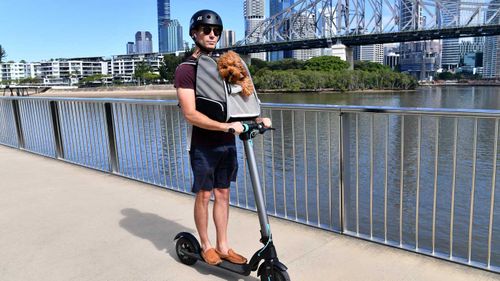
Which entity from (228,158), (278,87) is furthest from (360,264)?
(278,87)

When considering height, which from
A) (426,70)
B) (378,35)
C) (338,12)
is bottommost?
(426,70)

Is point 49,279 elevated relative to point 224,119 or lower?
lower

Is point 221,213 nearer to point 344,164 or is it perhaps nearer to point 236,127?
point 236,127

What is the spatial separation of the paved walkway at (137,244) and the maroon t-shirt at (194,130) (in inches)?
31.9

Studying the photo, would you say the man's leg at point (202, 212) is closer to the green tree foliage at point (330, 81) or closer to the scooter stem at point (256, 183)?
the scooter stem at point (256, 183)

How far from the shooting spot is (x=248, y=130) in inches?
85.5

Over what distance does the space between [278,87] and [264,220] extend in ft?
217

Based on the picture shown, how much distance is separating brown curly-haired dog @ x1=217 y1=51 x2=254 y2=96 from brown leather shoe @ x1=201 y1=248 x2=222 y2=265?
952 millimetres

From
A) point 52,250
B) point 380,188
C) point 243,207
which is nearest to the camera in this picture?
point 52,250

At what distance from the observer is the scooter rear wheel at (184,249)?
8.94ft

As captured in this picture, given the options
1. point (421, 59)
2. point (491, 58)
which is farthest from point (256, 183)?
point (421, 59)

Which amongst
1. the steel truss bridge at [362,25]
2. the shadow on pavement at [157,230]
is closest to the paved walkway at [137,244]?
the shadow on pavement at [157,230]

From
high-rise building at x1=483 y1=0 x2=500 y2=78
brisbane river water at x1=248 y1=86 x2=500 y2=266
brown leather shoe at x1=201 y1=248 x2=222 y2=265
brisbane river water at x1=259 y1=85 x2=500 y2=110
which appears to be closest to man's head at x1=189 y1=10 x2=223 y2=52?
brown leather shoe at x1=201 y1=248 x2=222 y2=265

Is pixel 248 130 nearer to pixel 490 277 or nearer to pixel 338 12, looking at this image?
pixel 490 277
